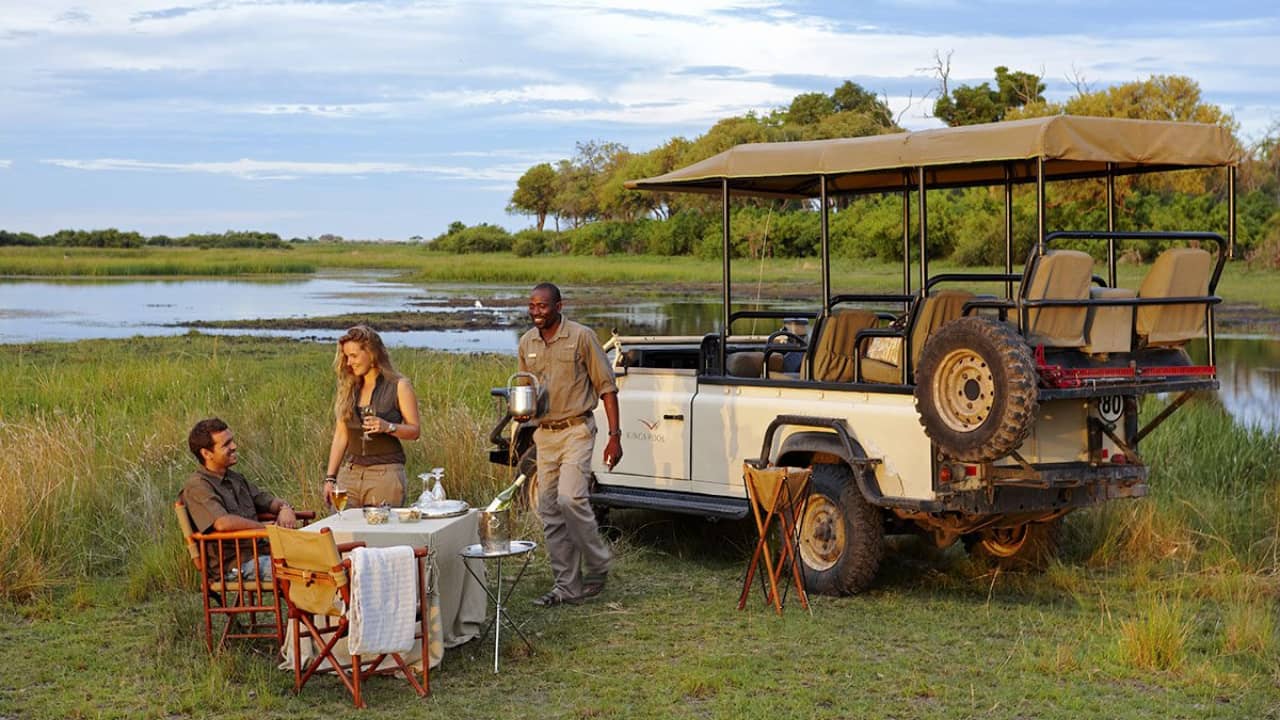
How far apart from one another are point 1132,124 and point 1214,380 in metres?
1.50

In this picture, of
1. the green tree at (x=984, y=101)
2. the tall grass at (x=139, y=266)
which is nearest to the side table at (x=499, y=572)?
the green tree at (x=984, y=101)

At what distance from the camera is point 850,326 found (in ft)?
30.4

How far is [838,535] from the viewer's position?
8844 mm

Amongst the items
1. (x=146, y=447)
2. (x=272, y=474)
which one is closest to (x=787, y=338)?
(x=272, y=474)

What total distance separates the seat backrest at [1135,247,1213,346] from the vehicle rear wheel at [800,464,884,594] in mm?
1715

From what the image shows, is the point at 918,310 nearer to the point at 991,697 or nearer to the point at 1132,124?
the point at 1132,124

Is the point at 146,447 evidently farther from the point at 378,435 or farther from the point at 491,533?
the point at 491,533

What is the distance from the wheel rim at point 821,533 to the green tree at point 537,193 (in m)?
106

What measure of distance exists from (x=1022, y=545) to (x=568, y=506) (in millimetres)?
2776

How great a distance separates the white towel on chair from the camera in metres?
6.50

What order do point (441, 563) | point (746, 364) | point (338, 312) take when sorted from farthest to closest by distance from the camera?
point (338, 312), point (746, 364), point (441, 563)

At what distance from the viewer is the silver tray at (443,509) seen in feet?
24.2

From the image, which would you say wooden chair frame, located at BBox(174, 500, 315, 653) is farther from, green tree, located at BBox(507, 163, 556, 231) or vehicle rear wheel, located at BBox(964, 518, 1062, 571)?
green tree, located at BBox(507, 163, 556, 231)

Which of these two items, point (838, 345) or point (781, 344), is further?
point (781, 344)
